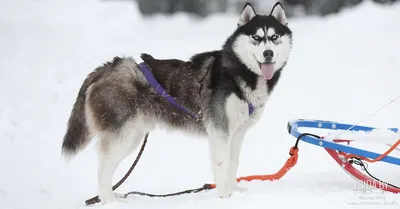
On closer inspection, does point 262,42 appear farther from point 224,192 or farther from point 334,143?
point 224,192

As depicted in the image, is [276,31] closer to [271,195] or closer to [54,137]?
[271,195]

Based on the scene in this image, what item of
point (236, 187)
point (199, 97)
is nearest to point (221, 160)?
point (236, 187)

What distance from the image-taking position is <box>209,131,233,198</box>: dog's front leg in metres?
4.39

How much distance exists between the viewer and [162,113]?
4.67m

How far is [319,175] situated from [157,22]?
9256mm

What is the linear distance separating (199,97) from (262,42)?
32.2 inches

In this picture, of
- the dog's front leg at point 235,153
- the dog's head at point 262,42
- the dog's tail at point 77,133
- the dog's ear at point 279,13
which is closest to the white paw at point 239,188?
the dog's front leg at point 235,153

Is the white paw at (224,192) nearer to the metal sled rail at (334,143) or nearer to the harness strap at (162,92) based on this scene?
the harness strap at (162,92)

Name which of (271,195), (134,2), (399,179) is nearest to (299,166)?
(399,179)

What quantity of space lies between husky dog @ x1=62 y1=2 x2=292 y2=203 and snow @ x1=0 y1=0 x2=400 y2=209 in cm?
39

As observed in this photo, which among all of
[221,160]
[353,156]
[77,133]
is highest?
[77,133]

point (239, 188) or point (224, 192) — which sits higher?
point (224, 192)

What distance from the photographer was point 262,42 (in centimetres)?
432

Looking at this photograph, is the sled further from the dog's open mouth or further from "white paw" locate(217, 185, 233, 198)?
"white paw" locate(217, 185, 233, 198)
